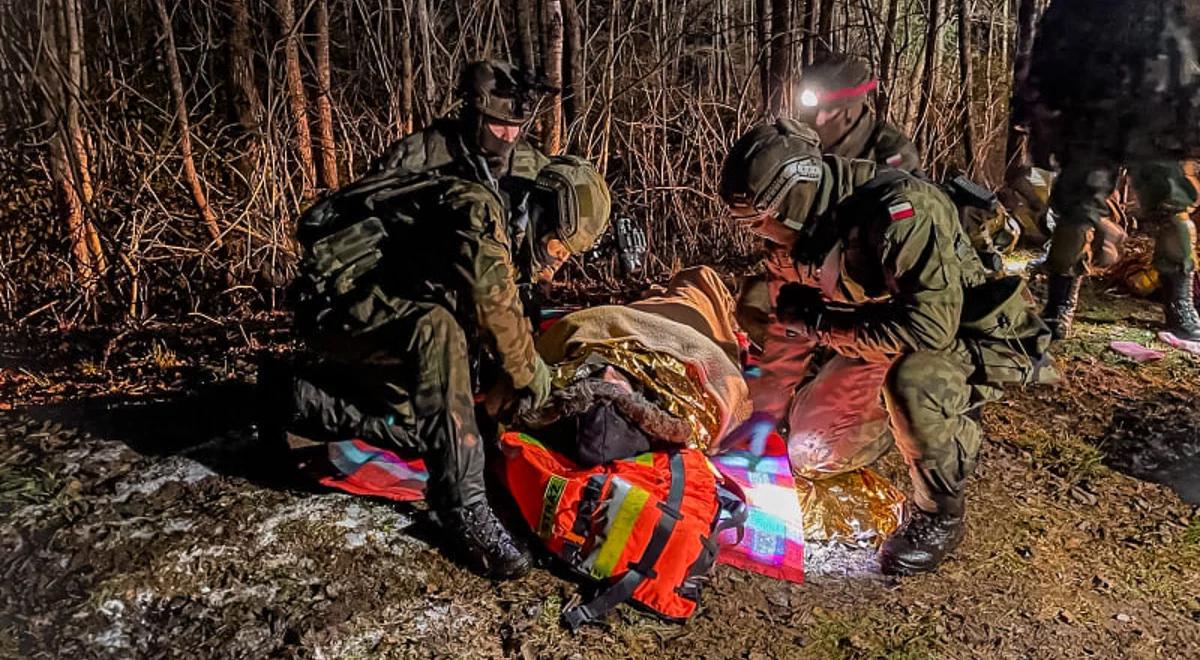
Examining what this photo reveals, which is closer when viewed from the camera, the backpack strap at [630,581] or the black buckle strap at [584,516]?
the backpack strap at [630,581]

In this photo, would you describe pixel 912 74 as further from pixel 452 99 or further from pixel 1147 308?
pixel 452 99

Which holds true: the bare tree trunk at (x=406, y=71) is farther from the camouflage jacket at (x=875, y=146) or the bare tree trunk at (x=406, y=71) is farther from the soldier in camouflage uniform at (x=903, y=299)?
the soldier in camouflage uniform at (x=903, y=299)

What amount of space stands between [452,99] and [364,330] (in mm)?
3398

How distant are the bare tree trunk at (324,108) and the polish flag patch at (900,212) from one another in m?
4.14

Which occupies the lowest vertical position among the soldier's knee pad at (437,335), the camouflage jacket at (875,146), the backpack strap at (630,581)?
the backpack strap at (630,581)

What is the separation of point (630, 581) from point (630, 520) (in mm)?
195

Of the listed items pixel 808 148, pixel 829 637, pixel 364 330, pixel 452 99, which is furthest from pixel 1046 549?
pixel 452 99

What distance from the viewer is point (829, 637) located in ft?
9.38

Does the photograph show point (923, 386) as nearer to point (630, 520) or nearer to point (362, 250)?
point (630, 520)

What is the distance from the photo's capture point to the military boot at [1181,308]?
5555 mm

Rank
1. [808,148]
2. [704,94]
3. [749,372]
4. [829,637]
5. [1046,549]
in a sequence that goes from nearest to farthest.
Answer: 1. [829,637]
2. [808,148]
3. [1046,549]
4. [749,372]
5. [704,94]

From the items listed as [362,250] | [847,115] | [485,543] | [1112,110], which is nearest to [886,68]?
[1112,110]

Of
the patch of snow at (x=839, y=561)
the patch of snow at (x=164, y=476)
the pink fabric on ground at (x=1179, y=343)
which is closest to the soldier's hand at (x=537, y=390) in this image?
the patch of snow at (x=839, y=561)

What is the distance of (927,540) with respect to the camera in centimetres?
315
